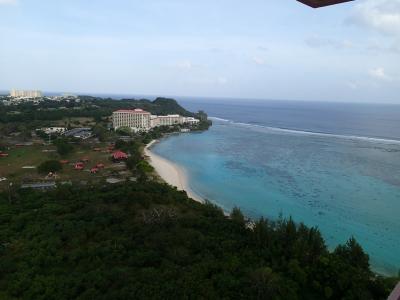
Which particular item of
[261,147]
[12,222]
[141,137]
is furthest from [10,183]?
[261,147]

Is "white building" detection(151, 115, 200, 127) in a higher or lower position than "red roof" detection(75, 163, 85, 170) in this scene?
higher

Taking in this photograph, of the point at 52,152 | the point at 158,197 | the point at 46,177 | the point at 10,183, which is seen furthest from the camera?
the point at 52,152

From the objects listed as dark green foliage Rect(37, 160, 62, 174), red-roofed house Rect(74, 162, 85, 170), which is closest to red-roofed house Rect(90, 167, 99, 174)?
red-roofed house Rect(74, 162, 85, 170)

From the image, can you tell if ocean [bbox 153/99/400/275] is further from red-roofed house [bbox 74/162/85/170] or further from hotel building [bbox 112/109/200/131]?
red-roofed house [bbox 74/162/85/170]

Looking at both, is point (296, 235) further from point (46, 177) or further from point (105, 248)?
point (46, 177)

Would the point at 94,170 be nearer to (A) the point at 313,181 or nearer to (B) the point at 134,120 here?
(A) the point at 313,181

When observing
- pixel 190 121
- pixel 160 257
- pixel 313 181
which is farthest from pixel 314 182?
pixel 190 121
